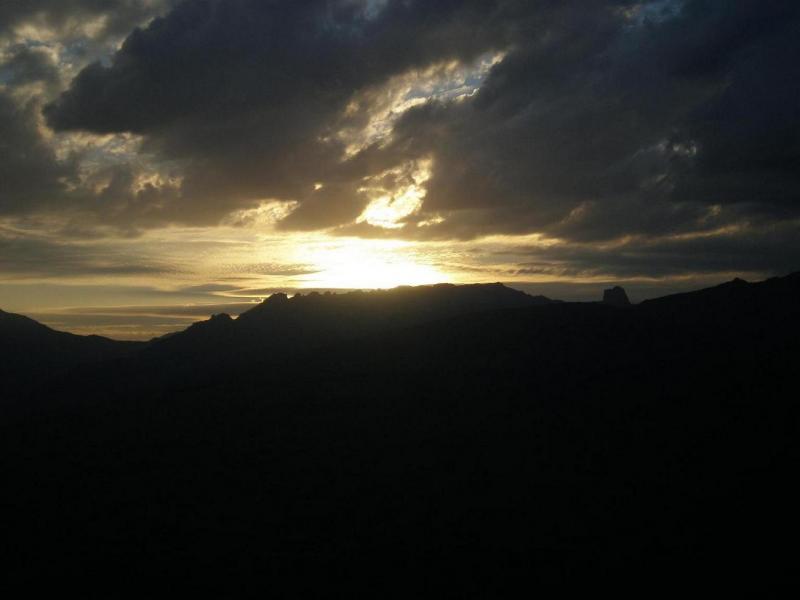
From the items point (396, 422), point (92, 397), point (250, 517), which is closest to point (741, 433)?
point (396, 422)

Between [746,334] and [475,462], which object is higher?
[746,334]

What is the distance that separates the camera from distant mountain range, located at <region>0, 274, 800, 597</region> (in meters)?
67.1

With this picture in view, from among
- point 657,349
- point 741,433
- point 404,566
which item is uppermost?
point 657,349

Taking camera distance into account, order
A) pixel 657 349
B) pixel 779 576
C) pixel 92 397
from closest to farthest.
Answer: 1. pixel 779 576
2. pixel 657 349
3. pixel 92 397

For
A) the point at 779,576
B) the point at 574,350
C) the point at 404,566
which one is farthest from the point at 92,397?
the point at 779,576

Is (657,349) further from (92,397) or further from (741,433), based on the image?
(92,397)

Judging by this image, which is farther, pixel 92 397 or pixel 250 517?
pixel 92 397

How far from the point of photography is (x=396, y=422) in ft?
342

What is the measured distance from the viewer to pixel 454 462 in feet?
291

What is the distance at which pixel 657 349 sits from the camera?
127 metres

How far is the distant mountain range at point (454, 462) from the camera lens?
2640 inches

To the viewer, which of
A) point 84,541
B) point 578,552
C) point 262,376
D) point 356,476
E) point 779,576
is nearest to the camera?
point 779,576

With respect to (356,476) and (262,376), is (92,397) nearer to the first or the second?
(262,376)

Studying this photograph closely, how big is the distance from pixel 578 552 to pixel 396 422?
144ft
